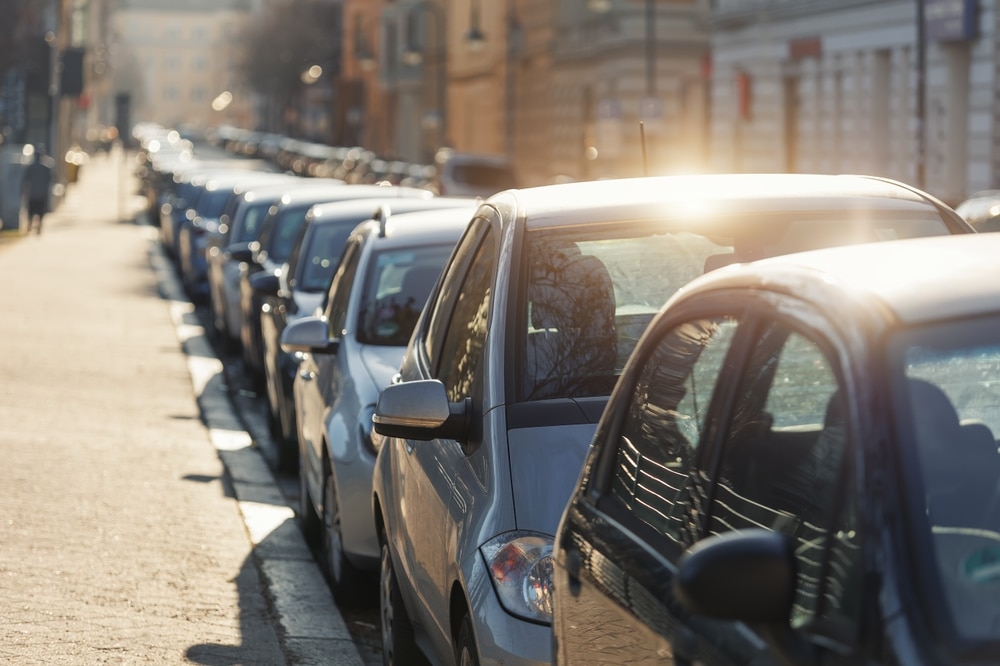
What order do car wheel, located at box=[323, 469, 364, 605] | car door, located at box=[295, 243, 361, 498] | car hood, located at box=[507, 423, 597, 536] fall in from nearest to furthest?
car hood, located at box=[507, 423, 597, 536], car wheel, located at box=[323, 469, 364, 605], car door, located at box=[295, 243, 361, 498]

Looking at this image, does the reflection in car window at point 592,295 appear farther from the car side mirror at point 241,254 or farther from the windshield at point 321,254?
→ the car side mirror at point 241,254

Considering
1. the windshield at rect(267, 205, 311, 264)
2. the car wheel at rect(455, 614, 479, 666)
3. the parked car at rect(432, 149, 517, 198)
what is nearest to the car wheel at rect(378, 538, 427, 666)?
→ the car wheel at rect(455, 614, 479, 666)

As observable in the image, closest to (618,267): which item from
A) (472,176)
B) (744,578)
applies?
(744,578)

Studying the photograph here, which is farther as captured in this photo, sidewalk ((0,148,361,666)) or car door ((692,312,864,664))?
sidewalk ((0,148,361,666))

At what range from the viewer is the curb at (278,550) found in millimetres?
7266

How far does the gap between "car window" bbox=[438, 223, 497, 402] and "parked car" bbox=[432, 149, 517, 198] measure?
122ft

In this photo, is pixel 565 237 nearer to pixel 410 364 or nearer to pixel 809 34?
pixel 410 364

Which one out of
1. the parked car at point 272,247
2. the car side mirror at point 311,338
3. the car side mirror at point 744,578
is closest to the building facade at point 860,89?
the parked car at point 272,247

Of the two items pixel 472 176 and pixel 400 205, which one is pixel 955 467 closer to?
pixel 400 205

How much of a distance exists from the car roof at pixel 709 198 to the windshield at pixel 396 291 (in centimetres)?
289

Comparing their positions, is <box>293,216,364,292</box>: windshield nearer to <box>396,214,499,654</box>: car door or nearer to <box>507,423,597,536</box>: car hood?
<box>396,214,499,654</box>: car door

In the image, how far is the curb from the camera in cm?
727

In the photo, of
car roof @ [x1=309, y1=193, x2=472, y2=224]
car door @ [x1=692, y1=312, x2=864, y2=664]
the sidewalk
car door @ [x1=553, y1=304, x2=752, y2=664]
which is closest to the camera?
car door @ [x1=692, y1=312, x2=864, y2=664]

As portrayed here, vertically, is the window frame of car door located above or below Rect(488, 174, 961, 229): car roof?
below
